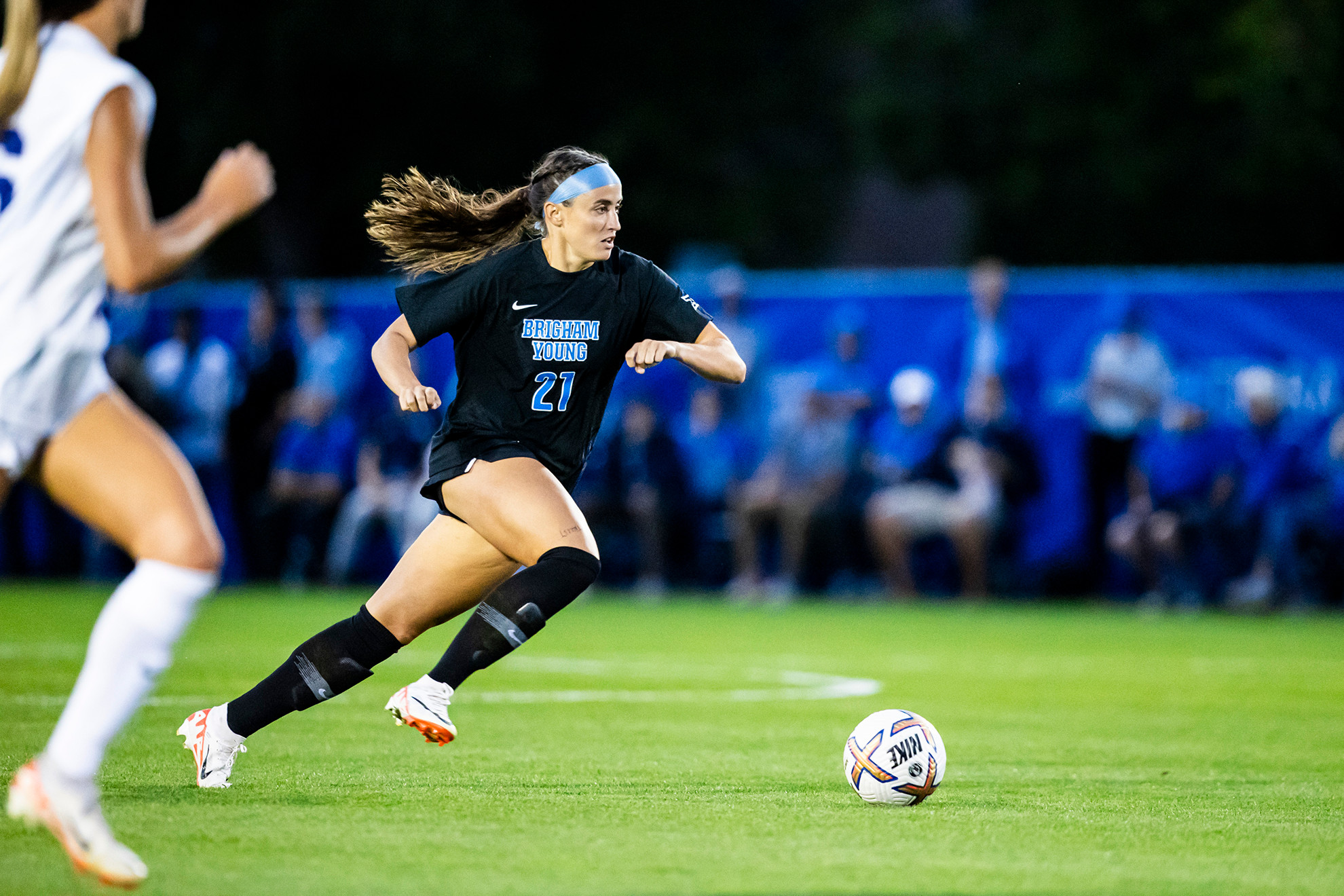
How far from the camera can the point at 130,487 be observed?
4816mm

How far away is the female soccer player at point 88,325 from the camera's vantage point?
4.67 metres

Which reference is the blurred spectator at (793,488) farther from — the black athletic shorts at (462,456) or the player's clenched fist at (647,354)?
the player's clenched fist at (647,354)

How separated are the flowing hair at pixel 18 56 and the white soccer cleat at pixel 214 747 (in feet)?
7.69

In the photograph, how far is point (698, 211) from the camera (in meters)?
30.8

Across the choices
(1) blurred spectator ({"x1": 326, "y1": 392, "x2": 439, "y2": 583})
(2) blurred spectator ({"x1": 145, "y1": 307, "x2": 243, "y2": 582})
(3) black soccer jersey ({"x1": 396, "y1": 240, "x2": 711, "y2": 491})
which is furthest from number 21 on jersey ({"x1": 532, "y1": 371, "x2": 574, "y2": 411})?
(2) blurred spectator ({"x1": 145, "y1": 307, "x2": 243, "y2": 582})

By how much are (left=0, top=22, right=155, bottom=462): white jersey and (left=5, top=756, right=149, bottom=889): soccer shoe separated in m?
0.90

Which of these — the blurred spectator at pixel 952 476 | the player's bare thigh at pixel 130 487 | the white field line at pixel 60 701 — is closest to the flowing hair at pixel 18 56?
the player's bare thigh at pixel 130 487

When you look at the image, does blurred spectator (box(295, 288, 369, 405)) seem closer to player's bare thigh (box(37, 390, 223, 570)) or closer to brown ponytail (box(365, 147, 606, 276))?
brown ponytail (box(365, 147, 606, 276))

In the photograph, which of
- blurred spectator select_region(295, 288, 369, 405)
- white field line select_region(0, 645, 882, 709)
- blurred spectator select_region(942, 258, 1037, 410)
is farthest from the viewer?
blurred spectator select_region(295, 288, 369, 405)

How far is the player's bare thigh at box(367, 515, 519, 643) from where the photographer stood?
6.49 meters

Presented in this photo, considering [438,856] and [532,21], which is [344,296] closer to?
[532,21]

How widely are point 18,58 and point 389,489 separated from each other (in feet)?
46.0

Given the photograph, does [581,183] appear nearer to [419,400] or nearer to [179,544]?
[419,400]

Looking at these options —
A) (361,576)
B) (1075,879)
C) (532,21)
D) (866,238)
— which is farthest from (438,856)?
(866,238)
